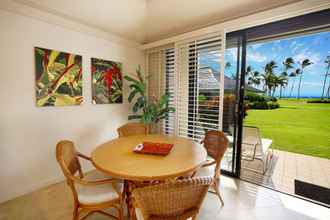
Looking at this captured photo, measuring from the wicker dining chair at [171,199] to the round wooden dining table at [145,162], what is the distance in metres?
0.22

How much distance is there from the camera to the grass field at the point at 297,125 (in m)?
2.85

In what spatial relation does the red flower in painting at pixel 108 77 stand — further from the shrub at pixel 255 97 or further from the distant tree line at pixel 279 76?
the shrub at pixel 255 97

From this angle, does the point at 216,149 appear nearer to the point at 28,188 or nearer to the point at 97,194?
the point at 97,194

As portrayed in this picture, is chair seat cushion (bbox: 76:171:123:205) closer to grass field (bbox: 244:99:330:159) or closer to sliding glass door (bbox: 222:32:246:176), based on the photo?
sliding glass door (bbox: 222:32:246:176)

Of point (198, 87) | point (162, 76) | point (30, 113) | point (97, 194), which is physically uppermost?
point (162, 76)

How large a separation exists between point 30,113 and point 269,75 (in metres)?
3.83

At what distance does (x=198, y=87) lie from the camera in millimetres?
2883

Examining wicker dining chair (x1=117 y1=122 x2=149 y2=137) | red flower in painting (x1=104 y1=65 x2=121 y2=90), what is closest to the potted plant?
red flower in painting (x1=104 y1=65 x2=121 y2=90)

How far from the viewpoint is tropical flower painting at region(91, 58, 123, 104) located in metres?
2.83

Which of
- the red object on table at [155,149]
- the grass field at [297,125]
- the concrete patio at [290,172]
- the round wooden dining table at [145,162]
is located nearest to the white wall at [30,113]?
the round wooden dining table at [145,162]

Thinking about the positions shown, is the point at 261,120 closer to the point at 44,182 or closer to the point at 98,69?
the point at 98,69

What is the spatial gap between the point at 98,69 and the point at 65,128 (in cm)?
109

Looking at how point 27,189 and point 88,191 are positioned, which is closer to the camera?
point 88,191

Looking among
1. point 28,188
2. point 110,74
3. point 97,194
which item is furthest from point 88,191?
point 110,74
